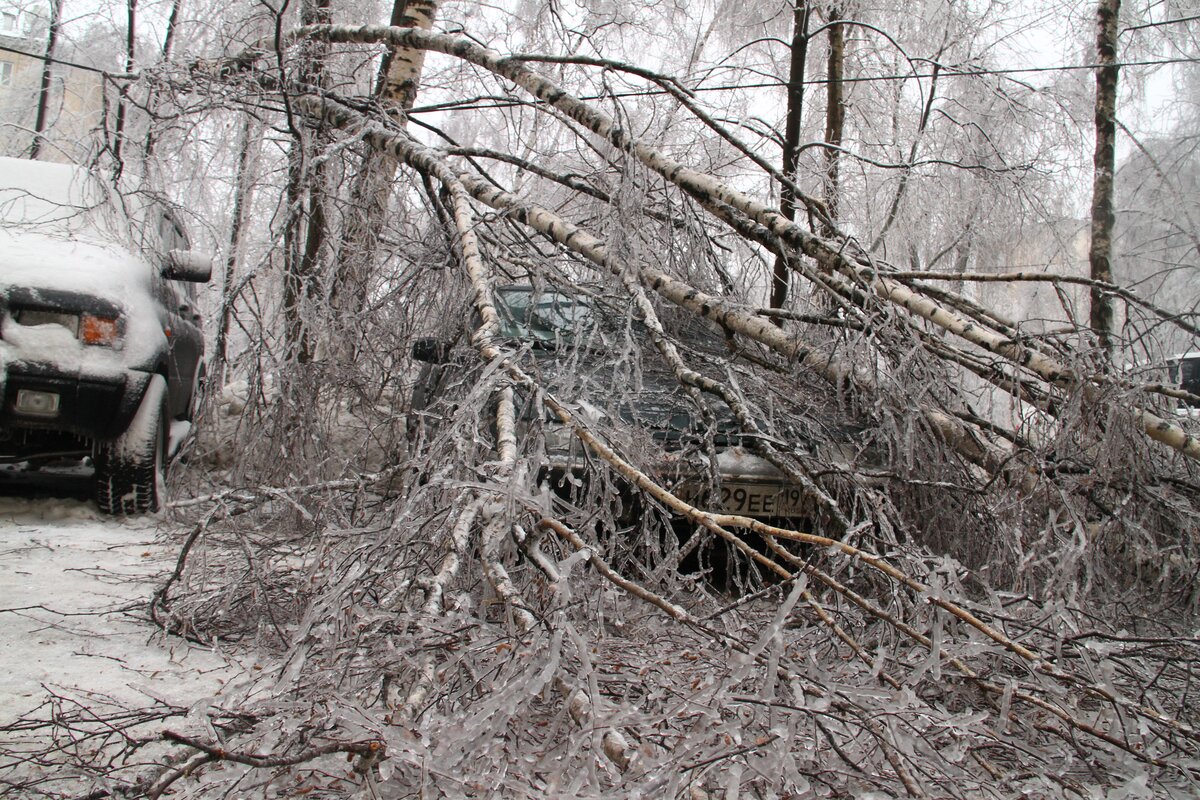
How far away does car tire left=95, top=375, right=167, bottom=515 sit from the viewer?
4723mm

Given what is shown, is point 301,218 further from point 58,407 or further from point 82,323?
point 58,407

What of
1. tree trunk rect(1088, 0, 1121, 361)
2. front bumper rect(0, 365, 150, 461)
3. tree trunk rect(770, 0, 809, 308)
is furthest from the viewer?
tree trunk rect(1088, 0, 1121, 361)

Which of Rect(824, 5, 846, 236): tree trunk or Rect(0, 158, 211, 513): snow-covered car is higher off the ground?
Rect(824, 5, 846, 236): tree trunk

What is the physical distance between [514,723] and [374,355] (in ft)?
10.4

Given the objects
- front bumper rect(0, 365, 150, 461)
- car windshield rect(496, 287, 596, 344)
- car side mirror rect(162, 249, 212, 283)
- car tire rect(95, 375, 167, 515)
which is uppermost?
car side mirror rect(162, 249, 212, 283)

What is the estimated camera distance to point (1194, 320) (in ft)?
11.3

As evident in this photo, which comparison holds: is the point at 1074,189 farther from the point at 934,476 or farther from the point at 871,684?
the point at 871,684

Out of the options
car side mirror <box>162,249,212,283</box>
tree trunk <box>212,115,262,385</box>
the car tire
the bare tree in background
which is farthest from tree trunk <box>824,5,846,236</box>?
the car tire

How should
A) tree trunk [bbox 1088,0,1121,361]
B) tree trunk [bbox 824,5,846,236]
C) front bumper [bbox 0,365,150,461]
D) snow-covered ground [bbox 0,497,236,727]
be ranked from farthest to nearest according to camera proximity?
tree trunk [bbox 824,5,846,236] → tree trunk [bbox 1088,0,1121,361] → front bumper [bbox 0,365,150,461] → snow-covered ground [bbox 0,497,236,727]

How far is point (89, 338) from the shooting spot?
4.52 m

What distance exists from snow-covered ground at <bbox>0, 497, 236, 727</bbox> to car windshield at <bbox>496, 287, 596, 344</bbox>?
1.80 metres

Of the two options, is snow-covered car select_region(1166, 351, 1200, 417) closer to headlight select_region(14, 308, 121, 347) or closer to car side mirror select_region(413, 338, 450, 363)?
car side mirror select_region(413, 338, 450, 363)

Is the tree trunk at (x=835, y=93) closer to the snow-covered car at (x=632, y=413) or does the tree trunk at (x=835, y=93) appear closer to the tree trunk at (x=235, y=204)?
the snow-covered car at (x=632, y=413)

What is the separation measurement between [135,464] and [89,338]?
737 millimetres
